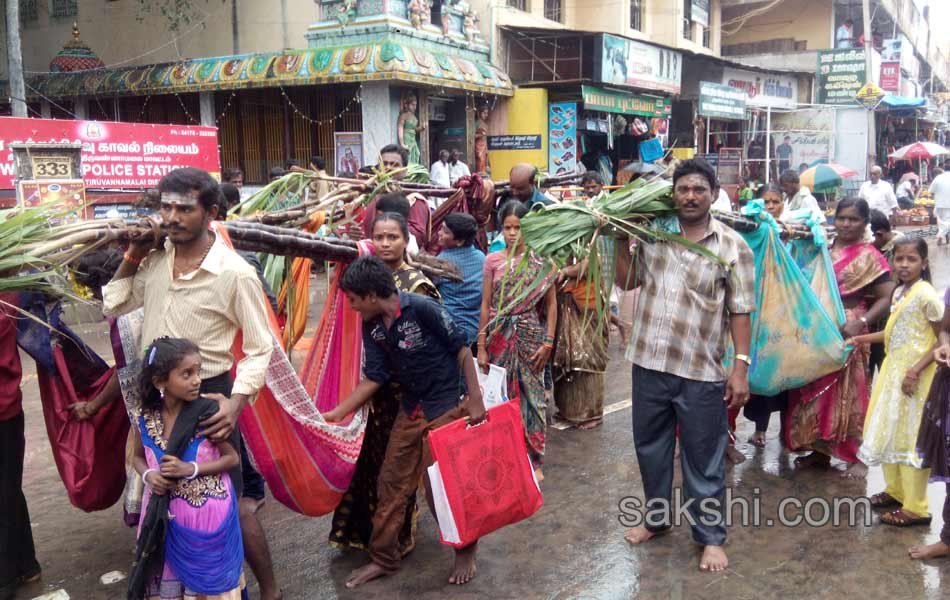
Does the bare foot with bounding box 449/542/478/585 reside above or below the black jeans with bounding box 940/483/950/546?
below

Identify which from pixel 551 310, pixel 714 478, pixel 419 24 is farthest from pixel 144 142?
pixel 714 478

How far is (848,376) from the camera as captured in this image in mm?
4727

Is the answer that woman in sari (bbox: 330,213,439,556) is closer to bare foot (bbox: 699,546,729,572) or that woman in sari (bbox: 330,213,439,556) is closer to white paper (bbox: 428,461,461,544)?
white paper (bbox: 428,461,461,544)

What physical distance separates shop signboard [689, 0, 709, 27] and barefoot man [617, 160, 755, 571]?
22170mm

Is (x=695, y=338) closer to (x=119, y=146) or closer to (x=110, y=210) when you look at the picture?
(x=110, y=210)

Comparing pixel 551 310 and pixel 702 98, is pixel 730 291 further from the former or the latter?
pixel 702 98

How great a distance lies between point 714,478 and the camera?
3721 mm

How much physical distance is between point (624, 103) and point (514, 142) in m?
3.24

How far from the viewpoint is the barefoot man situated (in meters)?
3.59

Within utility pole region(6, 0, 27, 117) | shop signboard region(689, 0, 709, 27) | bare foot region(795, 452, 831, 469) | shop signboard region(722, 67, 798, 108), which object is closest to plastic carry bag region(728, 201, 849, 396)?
bare foot region(795, 452, 831, 469)

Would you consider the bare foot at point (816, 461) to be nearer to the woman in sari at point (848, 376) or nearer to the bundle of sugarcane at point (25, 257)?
the woman in sari at point (848, 376)

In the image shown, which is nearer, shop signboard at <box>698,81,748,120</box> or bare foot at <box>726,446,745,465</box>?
bare foot at <box>726,446,745,465</box>

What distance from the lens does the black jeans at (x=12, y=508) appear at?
3379 millimetres

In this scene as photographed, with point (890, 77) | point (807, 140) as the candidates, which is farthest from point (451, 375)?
point (890, 77)
